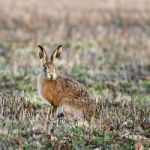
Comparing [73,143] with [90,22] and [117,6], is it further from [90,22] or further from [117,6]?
[117,6]

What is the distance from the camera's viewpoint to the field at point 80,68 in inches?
341

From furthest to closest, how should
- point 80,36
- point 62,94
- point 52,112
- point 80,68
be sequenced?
point 80,36, point 80,68, point 62,94, point 52,112

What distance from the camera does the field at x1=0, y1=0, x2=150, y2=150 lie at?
8.67m

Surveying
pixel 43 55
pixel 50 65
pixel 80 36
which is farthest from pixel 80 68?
pixel 50 65

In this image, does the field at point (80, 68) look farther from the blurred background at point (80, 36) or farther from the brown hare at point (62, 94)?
the brown hare at point (62, 94)

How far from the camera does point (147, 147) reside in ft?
28.1

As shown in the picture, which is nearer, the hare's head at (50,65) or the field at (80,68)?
the field at (80,68)

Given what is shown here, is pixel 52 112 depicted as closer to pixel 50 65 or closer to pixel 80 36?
pixel 50 65

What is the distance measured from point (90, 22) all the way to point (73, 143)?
15.1 meters

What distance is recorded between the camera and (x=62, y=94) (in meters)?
9.66

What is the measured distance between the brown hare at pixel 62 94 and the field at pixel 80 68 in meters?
0.21

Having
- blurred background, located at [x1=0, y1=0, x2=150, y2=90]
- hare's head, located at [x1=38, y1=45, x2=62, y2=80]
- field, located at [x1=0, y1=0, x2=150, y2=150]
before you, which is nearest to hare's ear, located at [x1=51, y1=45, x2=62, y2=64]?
hare's head, located at [x1=38, y1=45, x2=62, y2=80]

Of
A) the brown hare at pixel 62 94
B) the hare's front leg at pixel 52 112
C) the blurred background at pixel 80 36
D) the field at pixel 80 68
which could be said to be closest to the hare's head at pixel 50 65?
the brown hare at pixel 62 94

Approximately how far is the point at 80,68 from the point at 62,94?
637 cm
